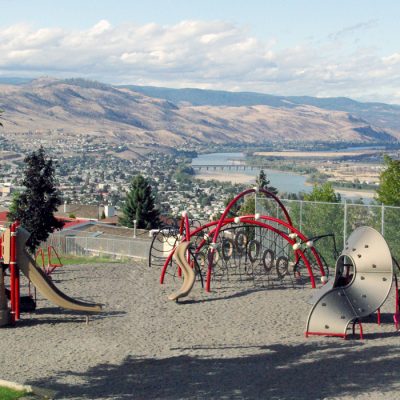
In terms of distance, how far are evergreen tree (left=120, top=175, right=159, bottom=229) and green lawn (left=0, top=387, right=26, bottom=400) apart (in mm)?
55849

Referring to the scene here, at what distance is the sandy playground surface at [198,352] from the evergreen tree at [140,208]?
47382mm

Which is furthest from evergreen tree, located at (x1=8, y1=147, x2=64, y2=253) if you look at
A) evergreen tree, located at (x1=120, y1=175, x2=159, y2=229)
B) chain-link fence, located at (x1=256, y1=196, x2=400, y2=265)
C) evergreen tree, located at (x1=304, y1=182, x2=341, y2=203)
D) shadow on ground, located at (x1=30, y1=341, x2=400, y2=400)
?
evergreen tree, located at (x1=120, y1=175, x2=159, y2=229)

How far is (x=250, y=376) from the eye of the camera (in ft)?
42.7

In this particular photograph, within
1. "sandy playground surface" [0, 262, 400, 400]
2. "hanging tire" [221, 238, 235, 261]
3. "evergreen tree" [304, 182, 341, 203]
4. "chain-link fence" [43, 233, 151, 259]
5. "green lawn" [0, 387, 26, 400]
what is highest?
"evergreen tree" [304, 182, 341, 203]

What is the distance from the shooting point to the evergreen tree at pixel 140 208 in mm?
68500

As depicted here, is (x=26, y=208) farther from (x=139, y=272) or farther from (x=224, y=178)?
(x=224, y=178)

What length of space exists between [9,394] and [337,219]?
1581 centimetres

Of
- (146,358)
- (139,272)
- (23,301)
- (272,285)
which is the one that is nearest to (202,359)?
(146,358)

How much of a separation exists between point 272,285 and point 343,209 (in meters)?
4.58

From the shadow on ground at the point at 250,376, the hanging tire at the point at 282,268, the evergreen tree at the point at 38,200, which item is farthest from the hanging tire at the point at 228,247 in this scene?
the evergreen tree at the point at 38,200

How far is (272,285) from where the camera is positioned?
22.3m

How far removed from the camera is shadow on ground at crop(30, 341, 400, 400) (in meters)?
12.1

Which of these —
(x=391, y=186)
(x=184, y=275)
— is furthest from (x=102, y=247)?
(x=184, y=275)

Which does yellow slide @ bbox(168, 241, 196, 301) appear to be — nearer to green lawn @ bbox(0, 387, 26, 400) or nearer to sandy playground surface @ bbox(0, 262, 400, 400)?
sandy playground surface @ bbox(0, 262, 400, 400)
